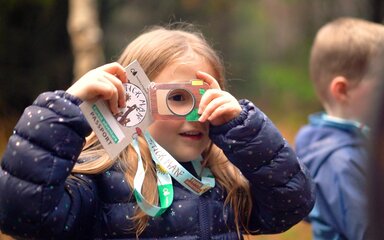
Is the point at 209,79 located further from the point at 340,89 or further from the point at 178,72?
the point at 340,89

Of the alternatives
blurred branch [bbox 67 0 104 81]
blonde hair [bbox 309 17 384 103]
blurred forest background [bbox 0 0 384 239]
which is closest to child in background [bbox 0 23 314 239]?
blonde hair [bbox 309 17 384 103]

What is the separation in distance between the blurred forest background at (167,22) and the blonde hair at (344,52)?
0.66m

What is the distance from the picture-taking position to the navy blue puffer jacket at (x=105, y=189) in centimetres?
213

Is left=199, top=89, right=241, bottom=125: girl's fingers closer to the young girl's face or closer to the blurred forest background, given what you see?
the young girl's face

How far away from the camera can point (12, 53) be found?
37.6 ft

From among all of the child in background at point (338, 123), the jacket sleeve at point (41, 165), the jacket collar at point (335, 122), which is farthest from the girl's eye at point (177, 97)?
the jacket collar at point (335, 122)

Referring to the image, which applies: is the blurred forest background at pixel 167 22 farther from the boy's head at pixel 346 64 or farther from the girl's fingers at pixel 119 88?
the girl's fingers at pixel 119 88

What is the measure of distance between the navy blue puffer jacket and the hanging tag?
54 millimetres

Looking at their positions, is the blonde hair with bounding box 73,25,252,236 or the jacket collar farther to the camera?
the jacket collar

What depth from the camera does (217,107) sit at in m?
2.32

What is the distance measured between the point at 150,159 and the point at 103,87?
0.38 m

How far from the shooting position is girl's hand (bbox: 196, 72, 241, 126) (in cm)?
231

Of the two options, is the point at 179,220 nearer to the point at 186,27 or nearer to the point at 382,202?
the point at 186,27

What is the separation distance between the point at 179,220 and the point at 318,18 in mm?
15532
